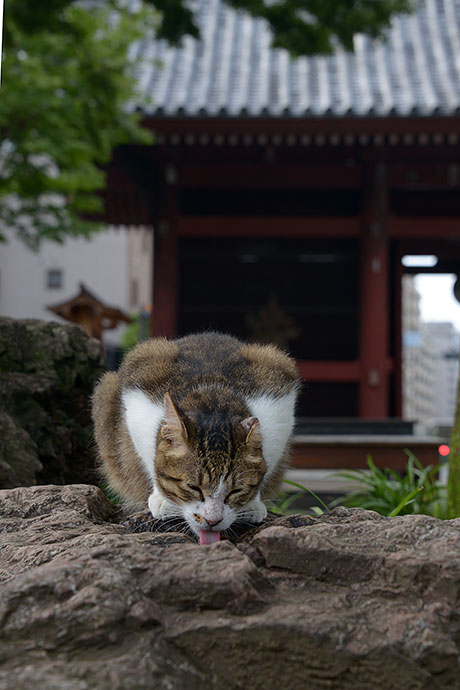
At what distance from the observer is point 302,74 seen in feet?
35.3

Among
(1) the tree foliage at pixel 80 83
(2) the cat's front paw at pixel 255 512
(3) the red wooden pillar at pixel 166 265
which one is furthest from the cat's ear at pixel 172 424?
(3) the red wooden pillar at pixel 166 265

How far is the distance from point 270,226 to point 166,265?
5.21ft

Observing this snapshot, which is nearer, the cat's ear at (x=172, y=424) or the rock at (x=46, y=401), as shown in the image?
the cat's ear at (x=172, y=424)

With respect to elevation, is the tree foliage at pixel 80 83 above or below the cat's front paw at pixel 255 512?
above

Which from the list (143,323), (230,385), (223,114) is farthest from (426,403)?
(230,385)

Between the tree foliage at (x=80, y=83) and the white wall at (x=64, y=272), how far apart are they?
1657 cm

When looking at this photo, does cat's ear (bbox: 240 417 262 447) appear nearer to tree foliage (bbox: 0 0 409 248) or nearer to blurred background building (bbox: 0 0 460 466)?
tree foliage (bbox: 0 0 409 248)

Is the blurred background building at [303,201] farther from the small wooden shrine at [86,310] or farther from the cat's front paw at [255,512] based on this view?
the cat's front paw at [255,512]

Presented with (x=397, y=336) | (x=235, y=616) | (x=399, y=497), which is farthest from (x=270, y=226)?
(x=235, y=616)

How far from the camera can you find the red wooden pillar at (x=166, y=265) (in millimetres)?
10078

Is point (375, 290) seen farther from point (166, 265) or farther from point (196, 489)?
point (196, 489)

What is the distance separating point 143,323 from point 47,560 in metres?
11.6

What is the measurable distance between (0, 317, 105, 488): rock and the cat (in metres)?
0.48

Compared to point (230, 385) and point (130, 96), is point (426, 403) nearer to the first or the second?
point (130, 96)
